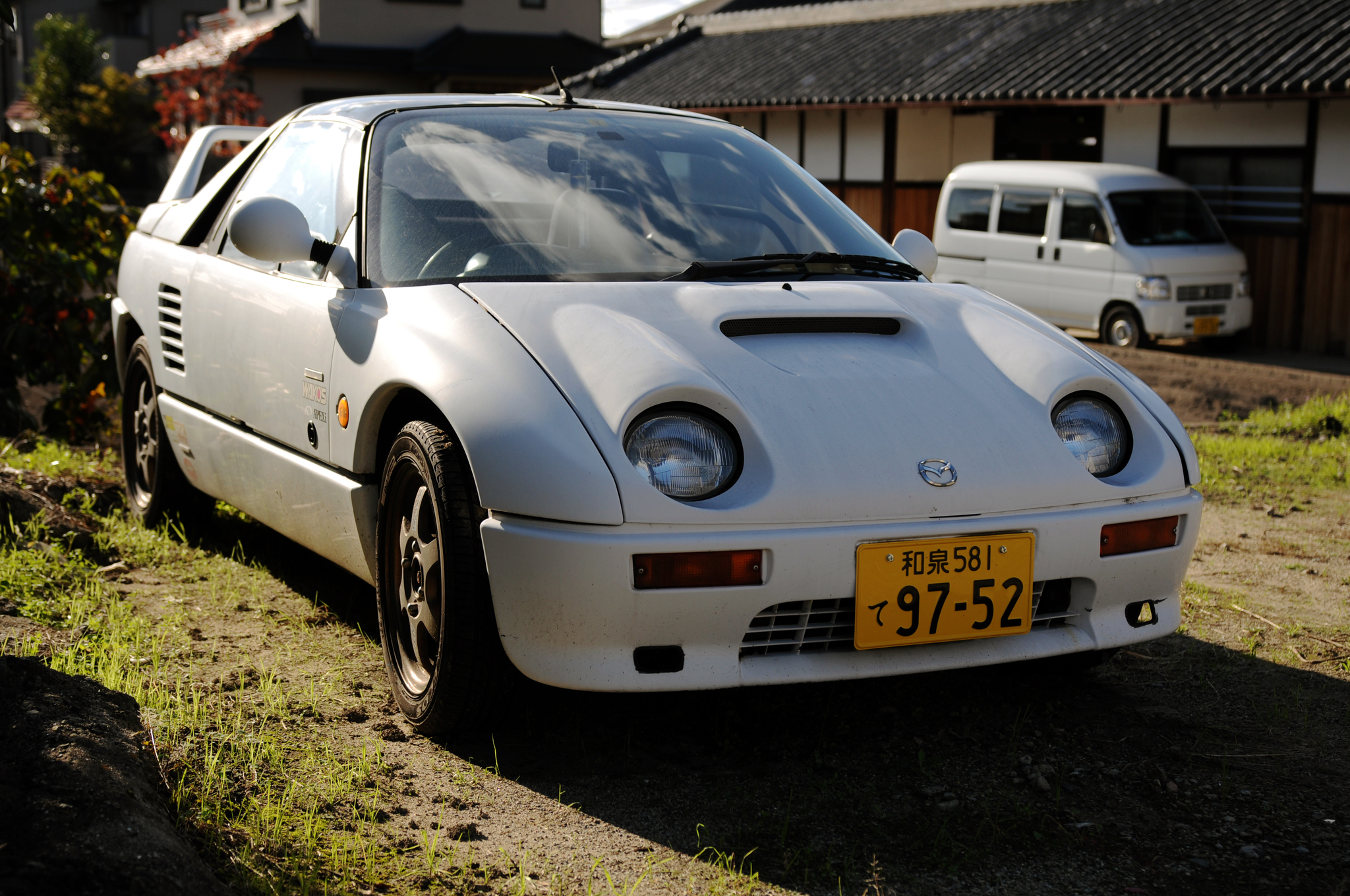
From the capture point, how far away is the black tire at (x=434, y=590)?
9.39ft

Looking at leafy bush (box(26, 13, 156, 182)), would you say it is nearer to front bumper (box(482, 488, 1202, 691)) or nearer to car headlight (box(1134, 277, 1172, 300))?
car headlight (box(1134, 277, 1172, 300))

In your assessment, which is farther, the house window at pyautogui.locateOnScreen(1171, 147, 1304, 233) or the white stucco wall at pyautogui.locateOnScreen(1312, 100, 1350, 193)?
the house window at pyautogui.locateOnScreen(1171, 147, 1304, 233)

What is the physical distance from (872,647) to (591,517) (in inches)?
25.9

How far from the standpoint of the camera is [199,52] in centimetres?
3003

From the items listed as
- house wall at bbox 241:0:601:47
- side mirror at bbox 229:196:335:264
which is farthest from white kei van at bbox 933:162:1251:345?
house wall at bbox 241:0:601:47

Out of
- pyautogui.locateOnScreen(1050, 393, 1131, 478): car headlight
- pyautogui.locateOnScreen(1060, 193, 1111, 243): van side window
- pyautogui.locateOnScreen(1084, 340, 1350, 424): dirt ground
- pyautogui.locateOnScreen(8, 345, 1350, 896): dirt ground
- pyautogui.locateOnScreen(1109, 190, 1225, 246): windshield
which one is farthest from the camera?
pyautogui.locateOnScreen(1060, 193, 1111, 243): van side window

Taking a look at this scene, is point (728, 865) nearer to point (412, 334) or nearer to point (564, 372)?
point (564, 372)

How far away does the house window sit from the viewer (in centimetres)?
1416

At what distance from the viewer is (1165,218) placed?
46.0ft

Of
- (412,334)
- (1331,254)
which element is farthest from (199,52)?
(412,334)

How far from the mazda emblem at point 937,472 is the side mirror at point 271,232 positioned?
1.75m

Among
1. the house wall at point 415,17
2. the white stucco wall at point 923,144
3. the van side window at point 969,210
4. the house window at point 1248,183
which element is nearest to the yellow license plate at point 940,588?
the house window at point 1248,183

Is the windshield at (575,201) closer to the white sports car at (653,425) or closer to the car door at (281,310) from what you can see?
the white sports car at (653,425)

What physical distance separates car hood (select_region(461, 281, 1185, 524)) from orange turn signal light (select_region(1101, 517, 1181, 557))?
0.07 metres
